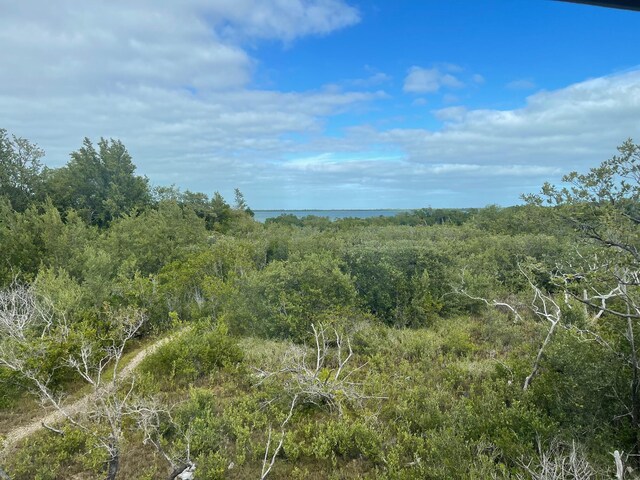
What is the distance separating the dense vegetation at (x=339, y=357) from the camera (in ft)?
17.6

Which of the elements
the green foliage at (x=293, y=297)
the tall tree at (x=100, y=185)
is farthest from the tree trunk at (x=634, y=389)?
the tall tree at (x=100, y=185)

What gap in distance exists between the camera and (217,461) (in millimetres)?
5742

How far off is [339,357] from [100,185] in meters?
28.8

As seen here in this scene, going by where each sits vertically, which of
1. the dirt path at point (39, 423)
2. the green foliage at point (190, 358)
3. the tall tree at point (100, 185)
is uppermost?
the tall tree at point (100, 185)

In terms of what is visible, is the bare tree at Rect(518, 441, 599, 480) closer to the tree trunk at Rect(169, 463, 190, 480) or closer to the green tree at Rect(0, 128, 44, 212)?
the tree trunk at Rect(169, 463, 190, 480)

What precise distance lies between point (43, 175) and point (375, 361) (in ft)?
96.6

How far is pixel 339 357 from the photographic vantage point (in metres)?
7.78

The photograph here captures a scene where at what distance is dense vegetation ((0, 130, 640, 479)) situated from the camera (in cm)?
536

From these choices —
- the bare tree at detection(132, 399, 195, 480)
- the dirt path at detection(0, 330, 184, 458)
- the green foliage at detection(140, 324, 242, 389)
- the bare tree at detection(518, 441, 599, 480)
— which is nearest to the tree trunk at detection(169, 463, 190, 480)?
the bare tree at detection(132, 399, 195, 480)

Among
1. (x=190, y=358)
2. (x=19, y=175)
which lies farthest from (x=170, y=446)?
(x=19, y=175)

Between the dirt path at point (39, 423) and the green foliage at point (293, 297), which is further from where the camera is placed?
the green foliage at point (293, 297)

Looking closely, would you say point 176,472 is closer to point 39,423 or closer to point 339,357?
point 339,357

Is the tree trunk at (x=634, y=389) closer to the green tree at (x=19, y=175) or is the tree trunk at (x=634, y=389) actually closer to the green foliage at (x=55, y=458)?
the green foliage at (x=55, y=458)

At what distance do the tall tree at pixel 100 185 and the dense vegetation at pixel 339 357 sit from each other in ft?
34.6
